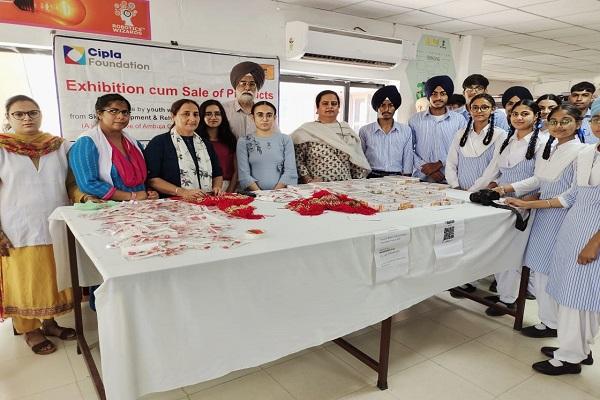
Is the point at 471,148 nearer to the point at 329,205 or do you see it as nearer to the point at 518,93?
the point at 518,93

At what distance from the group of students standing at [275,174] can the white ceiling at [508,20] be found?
1644mm

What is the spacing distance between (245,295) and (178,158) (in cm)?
139

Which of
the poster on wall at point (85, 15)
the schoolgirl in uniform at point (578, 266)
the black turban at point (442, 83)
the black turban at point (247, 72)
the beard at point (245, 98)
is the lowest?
the schoolgirl in uniform at point (578, 266)

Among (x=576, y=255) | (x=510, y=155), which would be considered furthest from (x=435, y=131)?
(x=576, y=255)

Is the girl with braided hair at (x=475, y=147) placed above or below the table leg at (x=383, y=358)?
above

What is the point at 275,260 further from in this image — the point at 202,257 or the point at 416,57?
the point at 416,57

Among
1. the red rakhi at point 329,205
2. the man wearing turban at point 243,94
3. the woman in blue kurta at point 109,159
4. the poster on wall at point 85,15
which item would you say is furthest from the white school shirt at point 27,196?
the man wearing turban at point 243,94

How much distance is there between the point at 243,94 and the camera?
3.73m

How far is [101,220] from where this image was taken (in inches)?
67.9

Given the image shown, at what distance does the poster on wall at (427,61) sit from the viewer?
210 inches

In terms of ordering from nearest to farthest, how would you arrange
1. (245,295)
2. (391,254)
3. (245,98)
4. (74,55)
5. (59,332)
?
(245,295) → (391,254) → (59,332) → (74,55) → (245,98)

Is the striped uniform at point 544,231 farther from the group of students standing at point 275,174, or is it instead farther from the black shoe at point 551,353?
the black shoe at point 551,353

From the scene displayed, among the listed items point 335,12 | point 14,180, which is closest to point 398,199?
point 14,180

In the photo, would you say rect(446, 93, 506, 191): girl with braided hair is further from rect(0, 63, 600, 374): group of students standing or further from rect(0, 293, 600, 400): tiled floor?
rect(0, 293, 600, 400): tiled floor
